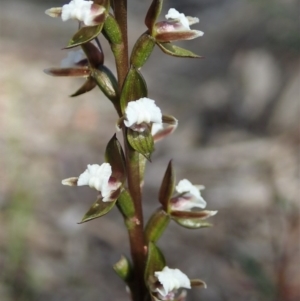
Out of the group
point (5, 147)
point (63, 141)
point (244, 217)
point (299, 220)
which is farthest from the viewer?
point (63, 141)

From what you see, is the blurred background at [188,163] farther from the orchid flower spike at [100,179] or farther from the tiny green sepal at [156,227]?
the orchid flower spike at [100,179]

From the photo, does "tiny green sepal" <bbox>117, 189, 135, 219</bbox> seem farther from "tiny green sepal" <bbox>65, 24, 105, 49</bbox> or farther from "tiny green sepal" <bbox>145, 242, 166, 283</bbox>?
"tiny green sepal" <bbox>65, 24, 105, 49</bbox>

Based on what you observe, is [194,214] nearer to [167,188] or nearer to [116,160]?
[167,188]

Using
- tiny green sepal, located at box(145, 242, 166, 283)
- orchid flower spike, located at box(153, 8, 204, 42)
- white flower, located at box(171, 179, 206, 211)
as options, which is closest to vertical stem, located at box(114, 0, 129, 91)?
orchid flower spike, located at box(153, 8, 204, 42)

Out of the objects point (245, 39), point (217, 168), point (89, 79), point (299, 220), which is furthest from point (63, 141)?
point (89, 79)

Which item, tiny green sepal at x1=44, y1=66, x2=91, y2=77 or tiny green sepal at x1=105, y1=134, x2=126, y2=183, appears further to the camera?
tiny green sepal at x1=44, y1=66, x2=91, y2=77

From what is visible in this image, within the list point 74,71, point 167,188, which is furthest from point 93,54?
point 167,188

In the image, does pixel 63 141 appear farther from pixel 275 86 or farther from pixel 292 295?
pixel 292 295
